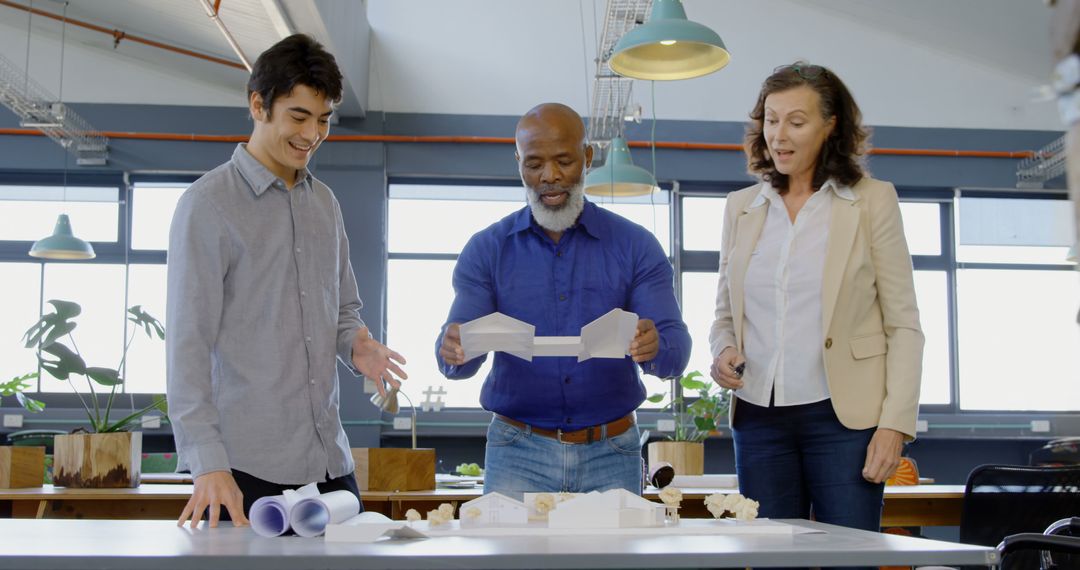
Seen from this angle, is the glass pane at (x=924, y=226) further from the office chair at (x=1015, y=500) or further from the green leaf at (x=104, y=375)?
the green leaf at (x=104, y=375)

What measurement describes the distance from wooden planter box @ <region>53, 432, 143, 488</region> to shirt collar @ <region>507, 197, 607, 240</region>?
191 cm

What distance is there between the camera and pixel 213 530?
1621 millimetres

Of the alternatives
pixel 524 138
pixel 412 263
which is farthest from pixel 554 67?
pixel 524 138

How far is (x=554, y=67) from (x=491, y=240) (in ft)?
21.7

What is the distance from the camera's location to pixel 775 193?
2.31m

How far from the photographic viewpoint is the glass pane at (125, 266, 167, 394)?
8258mm

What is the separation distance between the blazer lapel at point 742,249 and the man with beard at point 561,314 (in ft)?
0.44

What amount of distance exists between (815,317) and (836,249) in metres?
0.15

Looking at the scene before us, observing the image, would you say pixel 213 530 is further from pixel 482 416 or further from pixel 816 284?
pixel 482 416

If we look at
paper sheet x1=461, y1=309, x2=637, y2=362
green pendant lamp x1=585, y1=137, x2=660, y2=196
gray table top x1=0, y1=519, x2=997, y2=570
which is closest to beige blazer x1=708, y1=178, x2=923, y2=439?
paper sheet x1=461, y1=309, x2=637, y2=362

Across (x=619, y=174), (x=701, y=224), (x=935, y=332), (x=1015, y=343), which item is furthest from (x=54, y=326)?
(x=1015, y=343)

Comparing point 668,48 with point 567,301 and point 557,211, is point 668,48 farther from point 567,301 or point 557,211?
point 567,301

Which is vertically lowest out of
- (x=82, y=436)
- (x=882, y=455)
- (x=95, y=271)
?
(x=82, y=436)

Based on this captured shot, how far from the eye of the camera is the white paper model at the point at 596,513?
5.17 feet
